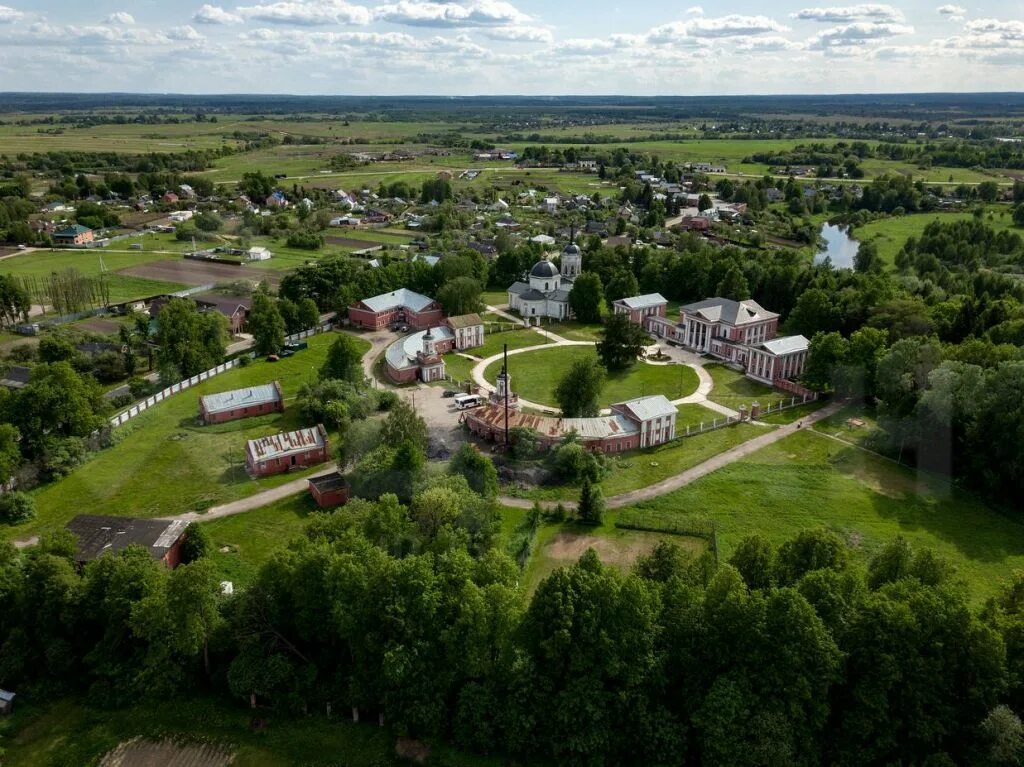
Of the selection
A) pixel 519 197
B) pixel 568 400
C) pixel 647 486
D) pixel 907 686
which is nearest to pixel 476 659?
pixel 907 686

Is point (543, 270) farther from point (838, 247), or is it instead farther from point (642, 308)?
point (838, 247)

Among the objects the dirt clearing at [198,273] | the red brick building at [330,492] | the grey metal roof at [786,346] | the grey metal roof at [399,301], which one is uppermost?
the grey metal roof at [786,346]

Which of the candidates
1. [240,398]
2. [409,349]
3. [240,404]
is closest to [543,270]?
[409,349]

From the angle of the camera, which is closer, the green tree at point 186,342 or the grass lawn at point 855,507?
the grass lawn at point 855,507

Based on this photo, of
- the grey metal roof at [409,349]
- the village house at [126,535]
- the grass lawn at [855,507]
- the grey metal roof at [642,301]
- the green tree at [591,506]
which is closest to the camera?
the village house at [126,535]

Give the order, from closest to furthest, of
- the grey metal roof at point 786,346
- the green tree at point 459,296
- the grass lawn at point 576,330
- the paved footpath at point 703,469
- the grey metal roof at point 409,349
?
the paved footpath at point 703,469 → the grey metal roof at point 786,346 → the grey metal roof at point 409,349 → the grass lawn at point 576,330 → the green tree at point 459,296

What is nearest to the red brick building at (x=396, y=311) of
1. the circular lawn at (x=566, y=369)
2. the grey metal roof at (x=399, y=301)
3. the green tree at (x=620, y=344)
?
the grey metal roof at (x=399, y=301)

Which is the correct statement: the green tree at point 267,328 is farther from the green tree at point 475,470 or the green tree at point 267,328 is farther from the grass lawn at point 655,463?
the grass lawn at point 655,463
